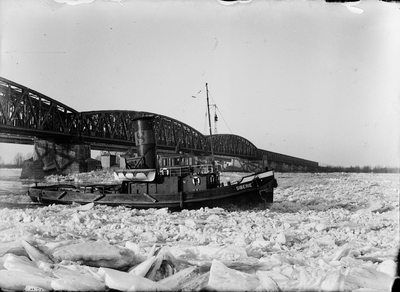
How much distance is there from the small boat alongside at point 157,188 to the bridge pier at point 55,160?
25.0 meters

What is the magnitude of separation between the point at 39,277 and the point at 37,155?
42935 mm

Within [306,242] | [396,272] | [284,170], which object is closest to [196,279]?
[396,272]

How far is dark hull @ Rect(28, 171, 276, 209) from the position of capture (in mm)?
15156

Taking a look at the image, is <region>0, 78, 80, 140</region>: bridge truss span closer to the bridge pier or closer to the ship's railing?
the bridge pier

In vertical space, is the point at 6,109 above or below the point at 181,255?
above

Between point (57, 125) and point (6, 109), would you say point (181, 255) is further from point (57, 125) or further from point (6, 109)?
point (57, 125)

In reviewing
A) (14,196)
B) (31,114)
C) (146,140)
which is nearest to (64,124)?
(31,114)

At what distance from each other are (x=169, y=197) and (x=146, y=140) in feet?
10.8

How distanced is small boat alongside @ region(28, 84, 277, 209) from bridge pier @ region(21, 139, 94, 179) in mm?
24987

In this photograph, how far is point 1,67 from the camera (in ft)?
23.2

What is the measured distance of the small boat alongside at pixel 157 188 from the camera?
15.2 m

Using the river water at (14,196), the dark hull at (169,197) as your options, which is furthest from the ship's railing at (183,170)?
the river water at (14,196)

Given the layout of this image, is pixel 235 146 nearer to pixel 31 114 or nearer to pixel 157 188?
pixel 31 114

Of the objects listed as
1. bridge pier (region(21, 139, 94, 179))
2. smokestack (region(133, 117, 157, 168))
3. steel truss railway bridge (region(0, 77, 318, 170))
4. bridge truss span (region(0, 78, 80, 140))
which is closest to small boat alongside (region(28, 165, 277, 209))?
smokestack (region(133, 117, 157, 168))
